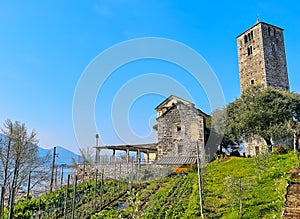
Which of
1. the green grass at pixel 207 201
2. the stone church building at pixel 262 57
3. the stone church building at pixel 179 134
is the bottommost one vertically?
the green grass at pixel 207 201

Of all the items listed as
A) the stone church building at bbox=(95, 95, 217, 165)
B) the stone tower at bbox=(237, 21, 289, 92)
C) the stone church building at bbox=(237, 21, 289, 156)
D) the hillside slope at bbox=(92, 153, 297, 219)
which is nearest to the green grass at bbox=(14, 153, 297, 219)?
the hillside slope at bbox=(92, 153, 297, 219)

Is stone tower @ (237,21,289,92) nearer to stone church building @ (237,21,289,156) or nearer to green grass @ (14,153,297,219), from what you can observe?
stone church building @ (237,21,289,156)

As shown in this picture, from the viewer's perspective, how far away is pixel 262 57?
33688mm

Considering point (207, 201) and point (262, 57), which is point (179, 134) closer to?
point (262, 57)

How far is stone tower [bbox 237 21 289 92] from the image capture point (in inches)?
1326

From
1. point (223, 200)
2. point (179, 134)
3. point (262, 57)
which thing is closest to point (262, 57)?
point (262, 57)

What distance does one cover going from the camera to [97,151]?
27.5 m

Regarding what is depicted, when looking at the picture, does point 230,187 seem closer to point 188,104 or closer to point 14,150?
point 14,150

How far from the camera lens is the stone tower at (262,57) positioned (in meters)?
33.7

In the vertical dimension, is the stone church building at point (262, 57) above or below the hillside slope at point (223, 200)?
above

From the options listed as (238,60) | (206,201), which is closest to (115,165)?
(206,201)

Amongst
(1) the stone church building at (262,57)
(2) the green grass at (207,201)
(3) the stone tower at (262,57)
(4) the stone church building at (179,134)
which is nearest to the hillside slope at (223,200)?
(2) the green grass at (207,201)

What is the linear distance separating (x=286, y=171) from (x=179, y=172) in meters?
8.84

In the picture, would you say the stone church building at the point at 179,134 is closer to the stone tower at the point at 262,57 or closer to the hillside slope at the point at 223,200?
the hillside slope at the point at 223,200
